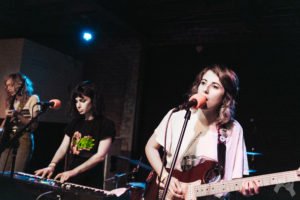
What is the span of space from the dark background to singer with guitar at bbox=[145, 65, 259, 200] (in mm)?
2594

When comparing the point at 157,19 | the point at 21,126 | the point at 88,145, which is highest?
the point at 157,19

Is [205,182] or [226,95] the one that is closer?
[205,182]

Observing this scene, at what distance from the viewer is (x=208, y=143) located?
2582mm

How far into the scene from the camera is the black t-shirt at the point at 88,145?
3.23m

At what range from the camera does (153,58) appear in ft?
21.8

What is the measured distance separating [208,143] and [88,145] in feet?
3.98

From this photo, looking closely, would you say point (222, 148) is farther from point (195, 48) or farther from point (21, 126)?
point (195, 48)

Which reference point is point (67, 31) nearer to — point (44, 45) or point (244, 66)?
point (44, 45)

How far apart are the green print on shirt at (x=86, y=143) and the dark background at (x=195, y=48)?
Answer: 2.67 metres

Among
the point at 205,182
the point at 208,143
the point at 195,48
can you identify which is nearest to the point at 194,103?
the point at 208,143

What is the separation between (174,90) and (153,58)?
79 centimetres

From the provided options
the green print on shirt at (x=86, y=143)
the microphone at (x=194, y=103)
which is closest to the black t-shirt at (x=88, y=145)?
the green print on shirt at (x=86, y=143)

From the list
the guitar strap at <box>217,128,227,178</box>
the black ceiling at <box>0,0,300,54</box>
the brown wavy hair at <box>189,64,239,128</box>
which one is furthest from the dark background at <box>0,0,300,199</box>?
the guitar strap at <box>217,128,227,178</box>

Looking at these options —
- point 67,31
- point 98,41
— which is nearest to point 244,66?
point 98,41
